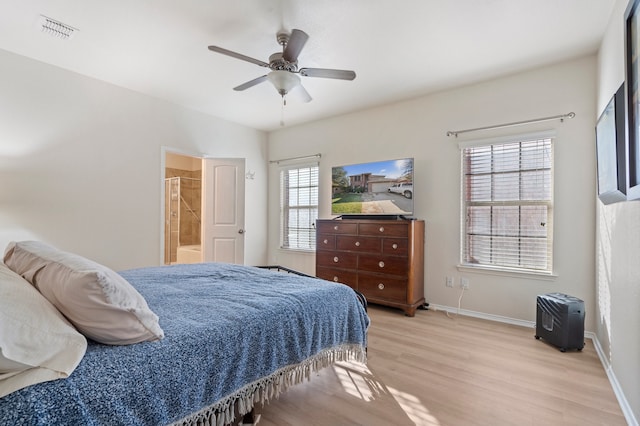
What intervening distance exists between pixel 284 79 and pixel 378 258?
89.2 inches

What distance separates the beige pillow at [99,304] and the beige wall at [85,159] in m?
2.56

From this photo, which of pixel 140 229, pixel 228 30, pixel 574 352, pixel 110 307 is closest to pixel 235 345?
pixel 110 307

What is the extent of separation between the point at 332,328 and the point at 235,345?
0.72m

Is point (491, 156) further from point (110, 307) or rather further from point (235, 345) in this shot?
point (110, 307)

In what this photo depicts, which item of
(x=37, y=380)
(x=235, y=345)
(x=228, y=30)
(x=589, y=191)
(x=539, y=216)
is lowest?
(x=235, y=345)

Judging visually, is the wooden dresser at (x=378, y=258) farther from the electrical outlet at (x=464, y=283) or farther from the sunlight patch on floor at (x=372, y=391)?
the sunlight patch on floor at (x=372, y=391)

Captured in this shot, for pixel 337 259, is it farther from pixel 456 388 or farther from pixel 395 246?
pixel 456 388

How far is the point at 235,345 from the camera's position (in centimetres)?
133

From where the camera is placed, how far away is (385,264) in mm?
3688

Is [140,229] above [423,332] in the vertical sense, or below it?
above

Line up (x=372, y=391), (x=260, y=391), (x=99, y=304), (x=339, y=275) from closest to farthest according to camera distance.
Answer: (x=99, y=304) < (x=260, y=391) < (x=372, y=391) < (x=339, y=275)

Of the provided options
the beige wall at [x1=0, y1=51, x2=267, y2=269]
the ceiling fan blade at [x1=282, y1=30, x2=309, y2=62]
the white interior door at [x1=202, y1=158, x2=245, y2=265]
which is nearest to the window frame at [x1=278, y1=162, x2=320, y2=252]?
the white interior door at [x1=202, y1=158, x2=245, y2=265]

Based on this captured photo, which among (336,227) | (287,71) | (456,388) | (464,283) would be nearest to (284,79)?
(287,71)

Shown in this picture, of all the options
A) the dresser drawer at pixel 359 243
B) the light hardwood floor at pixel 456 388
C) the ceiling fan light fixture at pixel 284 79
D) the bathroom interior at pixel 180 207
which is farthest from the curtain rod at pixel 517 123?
the bathroom interior at pixel 180 207
